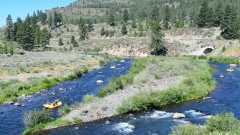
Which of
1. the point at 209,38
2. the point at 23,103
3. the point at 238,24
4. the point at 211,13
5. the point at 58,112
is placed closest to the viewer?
the point at 58,112

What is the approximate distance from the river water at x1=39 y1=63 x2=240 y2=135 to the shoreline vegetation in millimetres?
1299

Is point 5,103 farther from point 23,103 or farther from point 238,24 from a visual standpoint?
point 238,24

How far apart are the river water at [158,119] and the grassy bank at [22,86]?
64.4 ft

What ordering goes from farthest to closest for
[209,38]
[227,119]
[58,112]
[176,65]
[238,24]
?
[209,38], [238,24], [176,65], [58,112], [227,119]

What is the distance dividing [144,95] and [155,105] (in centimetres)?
214

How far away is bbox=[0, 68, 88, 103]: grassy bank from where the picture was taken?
4885 centimetres

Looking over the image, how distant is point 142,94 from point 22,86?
24.9 meters

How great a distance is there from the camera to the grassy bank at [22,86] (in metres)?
48.8

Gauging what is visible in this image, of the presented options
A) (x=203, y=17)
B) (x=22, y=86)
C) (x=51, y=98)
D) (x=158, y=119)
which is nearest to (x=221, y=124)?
(x=158, y=119)

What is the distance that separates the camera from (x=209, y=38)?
13225 cm

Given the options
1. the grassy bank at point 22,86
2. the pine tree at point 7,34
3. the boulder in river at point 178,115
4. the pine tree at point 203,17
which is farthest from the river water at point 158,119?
the pine tree at point 7,34

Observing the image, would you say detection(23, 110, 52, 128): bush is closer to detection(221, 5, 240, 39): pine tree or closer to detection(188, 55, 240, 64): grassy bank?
detection(188, 55, 240, 64): grassy bank

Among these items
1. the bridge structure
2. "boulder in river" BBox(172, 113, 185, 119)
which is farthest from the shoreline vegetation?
the bridge structure

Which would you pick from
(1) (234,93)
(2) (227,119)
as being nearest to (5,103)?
(2) (227,119)
